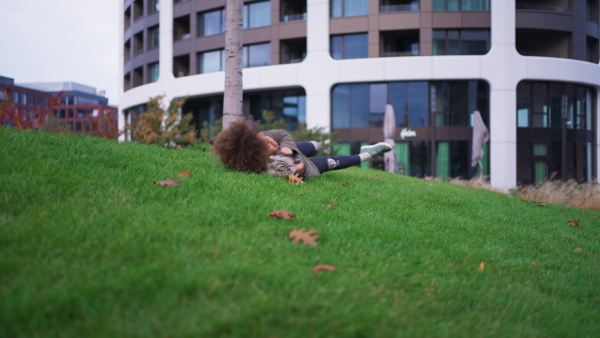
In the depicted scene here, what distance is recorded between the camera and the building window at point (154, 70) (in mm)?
33781

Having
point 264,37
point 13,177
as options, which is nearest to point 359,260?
point 13,177

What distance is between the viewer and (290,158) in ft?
22.1

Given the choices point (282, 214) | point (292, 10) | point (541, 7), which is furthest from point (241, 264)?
point (541, 7)

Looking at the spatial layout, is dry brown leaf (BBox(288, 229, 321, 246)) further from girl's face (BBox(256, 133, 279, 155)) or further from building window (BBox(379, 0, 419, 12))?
building window (BBox(379, 0, 419, 12))

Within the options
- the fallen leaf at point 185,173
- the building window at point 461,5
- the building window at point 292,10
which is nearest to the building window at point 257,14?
the building window at point 292,10

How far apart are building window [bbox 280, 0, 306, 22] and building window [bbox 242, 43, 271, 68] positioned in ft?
6.77

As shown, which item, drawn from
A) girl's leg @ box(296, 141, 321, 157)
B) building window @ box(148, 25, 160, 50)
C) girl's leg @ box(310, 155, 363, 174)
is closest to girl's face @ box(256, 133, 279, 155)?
girl's leg @ box(296, 141, 321, 157)

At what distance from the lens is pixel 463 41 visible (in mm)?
25641

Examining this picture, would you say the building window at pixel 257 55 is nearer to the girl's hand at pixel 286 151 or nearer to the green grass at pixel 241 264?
the girl's hand at pixel 286 151

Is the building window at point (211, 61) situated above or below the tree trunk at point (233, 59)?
above

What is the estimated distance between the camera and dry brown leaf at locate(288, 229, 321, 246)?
382 cm

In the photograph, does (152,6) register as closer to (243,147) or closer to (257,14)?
(257,14)

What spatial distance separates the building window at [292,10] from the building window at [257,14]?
0.94m

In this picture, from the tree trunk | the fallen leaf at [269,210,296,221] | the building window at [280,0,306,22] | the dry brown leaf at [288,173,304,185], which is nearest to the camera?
the fallen leaf at [269,210,296,221]
